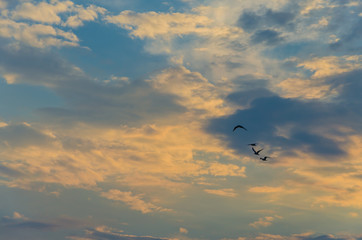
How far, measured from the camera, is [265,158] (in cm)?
17488
